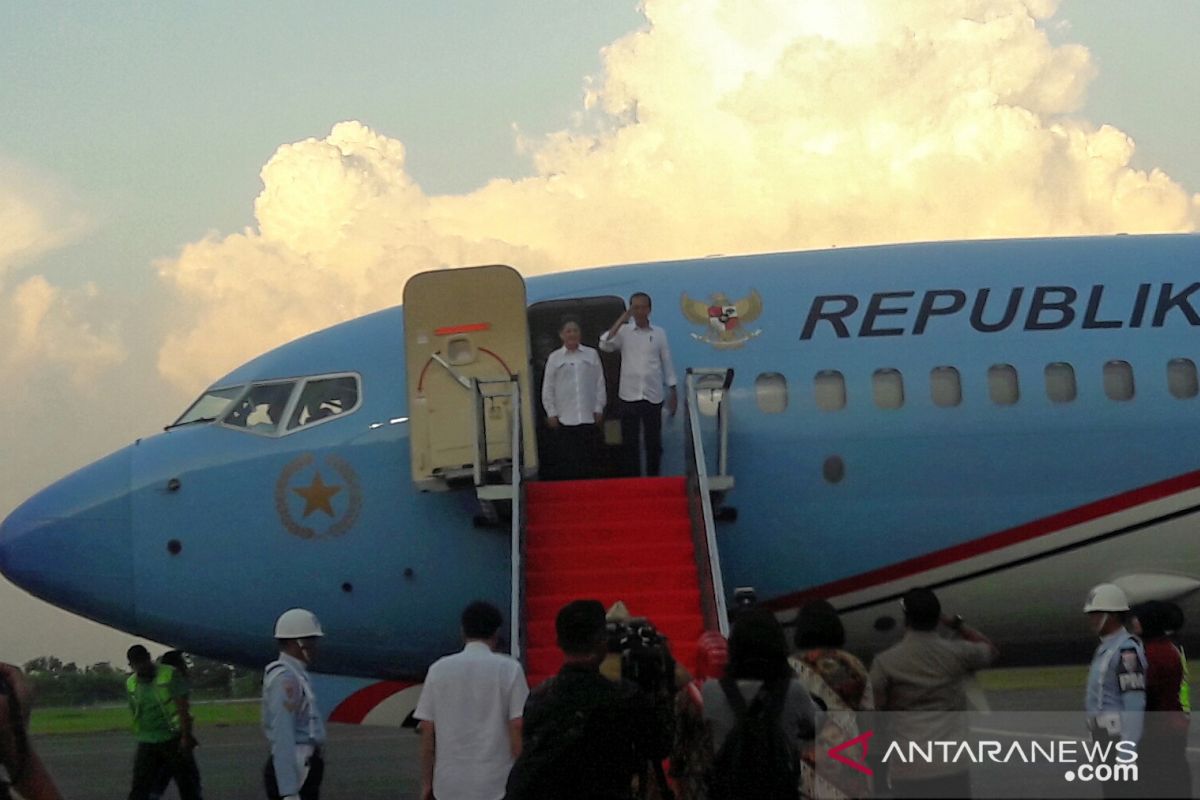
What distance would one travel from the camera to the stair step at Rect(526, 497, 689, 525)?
1231 centimetres

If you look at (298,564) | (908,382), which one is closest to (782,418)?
(908,382)

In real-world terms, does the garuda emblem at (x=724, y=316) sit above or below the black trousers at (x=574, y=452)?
above

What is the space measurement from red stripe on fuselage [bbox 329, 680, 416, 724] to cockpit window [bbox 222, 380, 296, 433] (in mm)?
2401

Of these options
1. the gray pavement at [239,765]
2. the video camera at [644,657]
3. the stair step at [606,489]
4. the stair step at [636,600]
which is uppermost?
the stair step at [606,489]

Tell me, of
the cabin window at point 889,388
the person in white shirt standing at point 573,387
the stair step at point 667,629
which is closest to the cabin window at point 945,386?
the cabin window at point 889,388

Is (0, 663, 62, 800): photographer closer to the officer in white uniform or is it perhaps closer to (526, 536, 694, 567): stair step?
the officer in white uniform

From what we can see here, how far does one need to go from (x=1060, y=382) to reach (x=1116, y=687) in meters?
4.66

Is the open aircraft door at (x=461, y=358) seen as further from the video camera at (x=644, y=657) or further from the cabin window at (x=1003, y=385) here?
the video camera at (x=644, y=657)

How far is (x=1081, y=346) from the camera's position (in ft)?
43.7

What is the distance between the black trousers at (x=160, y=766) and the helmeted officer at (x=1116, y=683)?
675 cm

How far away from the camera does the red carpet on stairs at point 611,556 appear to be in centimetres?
1131

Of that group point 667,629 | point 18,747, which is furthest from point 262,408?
point 18,747

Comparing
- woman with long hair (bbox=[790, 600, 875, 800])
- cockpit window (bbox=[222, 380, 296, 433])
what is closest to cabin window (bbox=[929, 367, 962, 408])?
cockpit window (bbox=[222, 380, 296, 433])

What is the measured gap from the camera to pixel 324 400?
13.7m
